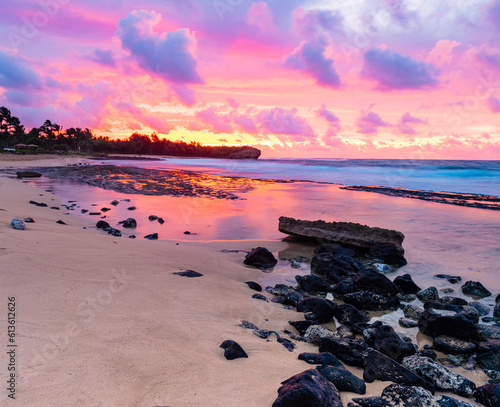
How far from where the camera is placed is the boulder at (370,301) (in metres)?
4.96

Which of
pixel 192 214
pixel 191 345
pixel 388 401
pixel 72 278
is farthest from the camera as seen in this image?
pixel 192 214

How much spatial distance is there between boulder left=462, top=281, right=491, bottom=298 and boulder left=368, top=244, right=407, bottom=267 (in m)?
1.62

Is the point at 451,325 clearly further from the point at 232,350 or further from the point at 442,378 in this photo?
the point at 232,350

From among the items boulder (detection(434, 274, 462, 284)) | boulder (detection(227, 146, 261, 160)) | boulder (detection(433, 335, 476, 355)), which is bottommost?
boulder (detection(433, 335, 476, 355))

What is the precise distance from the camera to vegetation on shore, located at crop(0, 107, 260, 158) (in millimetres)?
88037

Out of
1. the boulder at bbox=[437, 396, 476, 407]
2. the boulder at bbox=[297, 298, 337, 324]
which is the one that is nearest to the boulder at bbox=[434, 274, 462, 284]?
the boulder at bbox=[297, 298, 337, 324]

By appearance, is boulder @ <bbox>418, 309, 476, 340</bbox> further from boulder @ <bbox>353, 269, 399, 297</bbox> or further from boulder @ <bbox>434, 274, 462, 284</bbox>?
boulder @ <bbox>434, 274, 462, 284</bbox>

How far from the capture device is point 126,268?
493 centimetres

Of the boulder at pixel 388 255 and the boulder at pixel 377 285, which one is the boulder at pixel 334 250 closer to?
the boulder at pixel 388 255

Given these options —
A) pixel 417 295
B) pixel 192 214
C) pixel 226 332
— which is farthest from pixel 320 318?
pixel 192 214

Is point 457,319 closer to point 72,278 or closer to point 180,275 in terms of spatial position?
point 180,275

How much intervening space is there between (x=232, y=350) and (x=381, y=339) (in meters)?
1.87

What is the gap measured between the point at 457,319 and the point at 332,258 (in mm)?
2694

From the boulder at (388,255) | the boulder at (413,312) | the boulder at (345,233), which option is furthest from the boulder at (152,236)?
the boulder at (413,312)
